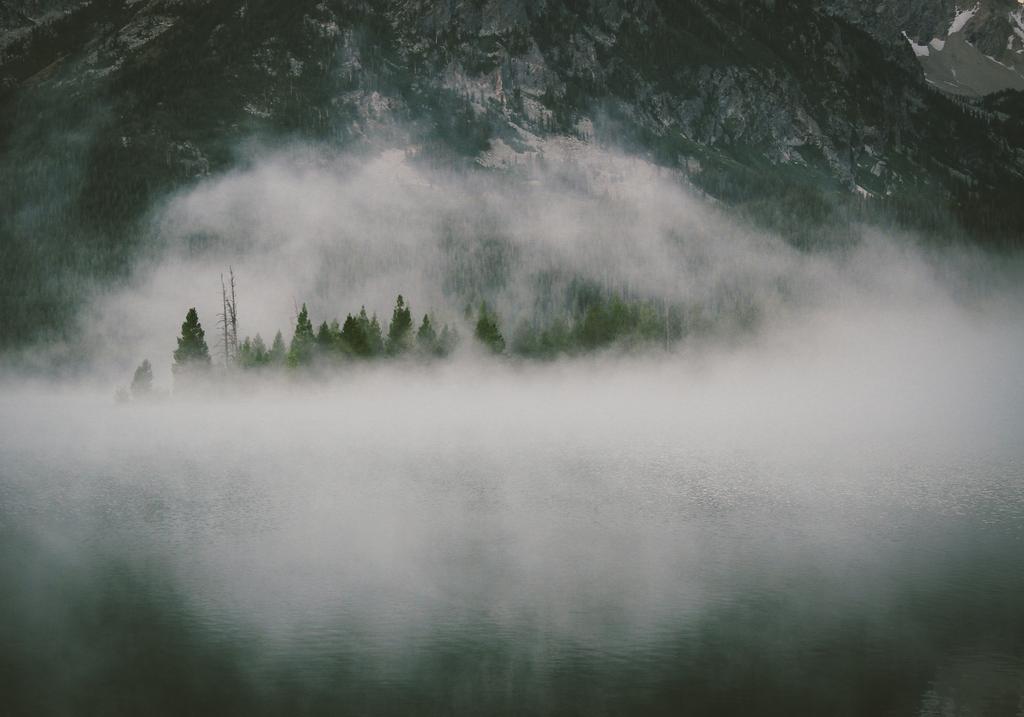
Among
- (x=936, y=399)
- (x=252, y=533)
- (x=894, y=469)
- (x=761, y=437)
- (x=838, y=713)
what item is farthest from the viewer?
(x=936, y=399)

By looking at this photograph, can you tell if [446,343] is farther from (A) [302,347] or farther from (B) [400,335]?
(A) [302,347]

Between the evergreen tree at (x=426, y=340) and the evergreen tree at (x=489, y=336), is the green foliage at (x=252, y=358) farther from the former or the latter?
the evergreen tree at (x=489, y=336)

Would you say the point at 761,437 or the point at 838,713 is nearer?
the point at 838,713

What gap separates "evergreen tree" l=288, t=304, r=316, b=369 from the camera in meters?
123

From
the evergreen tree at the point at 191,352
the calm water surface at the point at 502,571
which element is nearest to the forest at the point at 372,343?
the evergreen tree at the point at 191,352

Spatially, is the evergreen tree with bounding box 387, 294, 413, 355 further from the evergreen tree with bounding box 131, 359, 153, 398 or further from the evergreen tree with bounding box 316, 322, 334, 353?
the evergreen tree with bounding box 131, 359, 153, 398

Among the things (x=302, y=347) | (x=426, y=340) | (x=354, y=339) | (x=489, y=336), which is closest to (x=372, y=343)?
(x=354, y=339)

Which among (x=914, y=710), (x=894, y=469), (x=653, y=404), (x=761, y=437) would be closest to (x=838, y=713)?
(x=914, y=710)

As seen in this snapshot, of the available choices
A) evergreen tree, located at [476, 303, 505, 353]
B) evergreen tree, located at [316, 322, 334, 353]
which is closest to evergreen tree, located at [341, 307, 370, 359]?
evergreen tree, located at [316, 322, 334, 353]

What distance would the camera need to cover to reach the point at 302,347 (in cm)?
12425

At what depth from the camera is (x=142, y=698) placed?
122 ft

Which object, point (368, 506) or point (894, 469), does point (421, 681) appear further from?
point (894, 469)

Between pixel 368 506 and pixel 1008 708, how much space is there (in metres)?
44.4

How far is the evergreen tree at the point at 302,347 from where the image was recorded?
403ft
